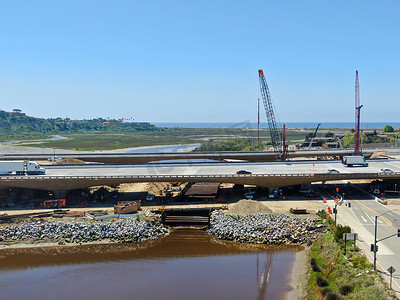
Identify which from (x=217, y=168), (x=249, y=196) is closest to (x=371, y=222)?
(x=249, y=196)

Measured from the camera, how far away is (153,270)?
111 ft

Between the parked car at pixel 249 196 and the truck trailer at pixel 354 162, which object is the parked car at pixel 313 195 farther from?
the truck trailer at pixel 354 162

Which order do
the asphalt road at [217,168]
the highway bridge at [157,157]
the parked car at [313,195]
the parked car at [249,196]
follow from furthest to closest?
the highway bridge at [157,157] → the asphalt road at [217,168] → the parked car at [313,195] → the parked car at [249,196]

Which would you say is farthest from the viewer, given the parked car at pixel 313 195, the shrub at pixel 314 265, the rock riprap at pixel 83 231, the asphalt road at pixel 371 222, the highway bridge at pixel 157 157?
the highway bridge at pixel 157 157

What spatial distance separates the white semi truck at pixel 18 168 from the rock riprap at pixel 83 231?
16.4 metres

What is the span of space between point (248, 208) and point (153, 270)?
1626 cm

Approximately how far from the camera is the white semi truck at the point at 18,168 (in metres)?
55.8

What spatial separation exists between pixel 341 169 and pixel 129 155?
5208cm

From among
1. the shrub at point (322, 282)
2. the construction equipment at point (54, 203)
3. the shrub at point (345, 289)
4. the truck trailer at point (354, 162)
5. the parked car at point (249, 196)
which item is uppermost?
the truck trailer at point (354, 162)

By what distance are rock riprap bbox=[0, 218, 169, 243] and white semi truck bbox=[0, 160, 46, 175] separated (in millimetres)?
16411

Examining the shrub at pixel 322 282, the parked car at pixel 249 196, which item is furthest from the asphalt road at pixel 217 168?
the shrub at pixel 322 282

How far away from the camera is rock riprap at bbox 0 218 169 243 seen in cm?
4075

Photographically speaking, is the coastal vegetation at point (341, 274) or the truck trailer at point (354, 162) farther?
the truck trailer at point (354, 162)

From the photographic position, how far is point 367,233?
36.0 meters
